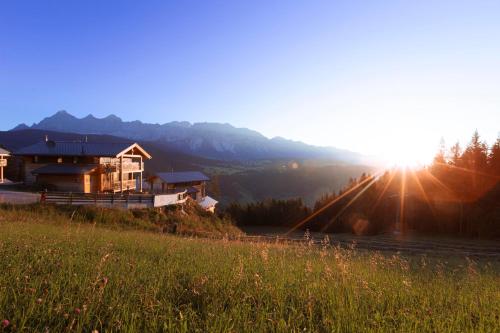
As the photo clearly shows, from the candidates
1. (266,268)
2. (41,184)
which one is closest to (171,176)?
(41,184)

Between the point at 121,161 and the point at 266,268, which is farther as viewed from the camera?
the point at 121,161

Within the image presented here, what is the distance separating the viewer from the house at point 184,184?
182 feet

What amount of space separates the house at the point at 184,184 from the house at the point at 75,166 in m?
13.5

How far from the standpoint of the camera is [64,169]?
116 ft

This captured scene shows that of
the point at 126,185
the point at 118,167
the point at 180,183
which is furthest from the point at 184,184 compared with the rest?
the point at 118,167

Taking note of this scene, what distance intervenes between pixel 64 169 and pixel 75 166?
3.66 feet

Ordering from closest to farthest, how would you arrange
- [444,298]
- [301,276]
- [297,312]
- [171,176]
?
[297,312] < [444,298] < [301,276] < [171,176]

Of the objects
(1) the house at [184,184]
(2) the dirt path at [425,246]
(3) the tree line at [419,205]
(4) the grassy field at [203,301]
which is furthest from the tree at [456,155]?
(4) the grassy field at [203,301]

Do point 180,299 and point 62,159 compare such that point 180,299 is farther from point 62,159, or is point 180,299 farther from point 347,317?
point 62,159

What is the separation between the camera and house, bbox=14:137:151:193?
35469 mm

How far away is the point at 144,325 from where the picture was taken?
11.1 feet

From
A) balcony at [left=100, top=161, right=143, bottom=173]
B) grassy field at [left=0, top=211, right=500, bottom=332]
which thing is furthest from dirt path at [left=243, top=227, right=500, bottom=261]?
balcony at [left=100, top=161, right=143, bottom=173]

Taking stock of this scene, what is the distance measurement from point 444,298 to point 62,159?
38904 millimetres

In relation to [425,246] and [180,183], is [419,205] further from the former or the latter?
[180,183]
